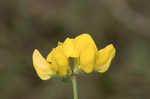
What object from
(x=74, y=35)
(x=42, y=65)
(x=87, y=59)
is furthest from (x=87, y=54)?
(x=74, y=35)

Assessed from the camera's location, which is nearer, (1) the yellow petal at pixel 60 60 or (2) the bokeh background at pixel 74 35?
(1) the yellow petal at pixel 60 60

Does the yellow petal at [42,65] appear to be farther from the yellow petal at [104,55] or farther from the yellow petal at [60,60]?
the yellow petal at [104,55]

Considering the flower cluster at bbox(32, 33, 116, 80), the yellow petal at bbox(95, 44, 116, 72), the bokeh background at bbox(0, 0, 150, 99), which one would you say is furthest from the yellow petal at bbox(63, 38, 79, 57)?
the bokeh background at bbox(0, 0, 150, 99)

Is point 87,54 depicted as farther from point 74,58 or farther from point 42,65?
point 42,65

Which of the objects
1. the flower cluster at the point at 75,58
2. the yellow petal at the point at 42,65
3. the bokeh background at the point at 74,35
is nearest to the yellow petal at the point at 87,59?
the flower cluster at the point at 75,58

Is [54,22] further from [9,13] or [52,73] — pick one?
[52,73]

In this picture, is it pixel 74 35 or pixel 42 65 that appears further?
pixel 74 35

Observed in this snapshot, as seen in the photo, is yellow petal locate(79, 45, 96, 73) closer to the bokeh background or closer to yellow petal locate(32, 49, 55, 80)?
yellow petal locate(32, 49, 55, 80)
